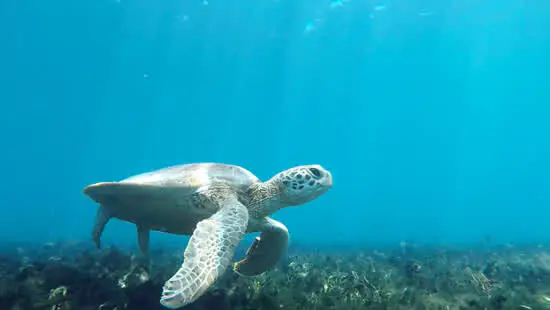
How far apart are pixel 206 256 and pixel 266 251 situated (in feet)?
8.60

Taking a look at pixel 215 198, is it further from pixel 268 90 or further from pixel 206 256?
pixel 268 90

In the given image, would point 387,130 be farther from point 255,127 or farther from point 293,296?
point 293,296

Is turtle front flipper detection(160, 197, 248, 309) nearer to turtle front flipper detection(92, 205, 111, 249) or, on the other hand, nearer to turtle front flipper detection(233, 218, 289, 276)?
turtle front flipper detection(233, 218, 289, 276)

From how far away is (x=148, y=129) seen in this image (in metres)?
95.1

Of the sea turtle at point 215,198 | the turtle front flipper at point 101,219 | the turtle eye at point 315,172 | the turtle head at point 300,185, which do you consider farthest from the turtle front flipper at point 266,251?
the turtle front flipper at point 101,219

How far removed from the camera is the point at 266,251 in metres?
6.49

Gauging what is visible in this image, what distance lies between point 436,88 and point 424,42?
33.9 meters

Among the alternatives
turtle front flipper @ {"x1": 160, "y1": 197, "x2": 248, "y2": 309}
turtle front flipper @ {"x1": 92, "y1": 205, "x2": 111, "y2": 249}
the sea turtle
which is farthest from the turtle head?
turtle front flipper @ {"x1": 92, "y1": 205, "x2": 111, "y2": 249}

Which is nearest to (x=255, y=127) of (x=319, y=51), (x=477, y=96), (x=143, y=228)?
(x=319, y=51)

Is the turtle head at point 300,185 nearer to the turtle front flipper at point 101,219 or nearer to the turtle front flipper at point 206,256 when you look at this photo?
the turtle front flipper at point 206,256

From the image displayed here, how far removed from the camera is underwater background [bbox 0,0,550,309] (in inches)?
1885

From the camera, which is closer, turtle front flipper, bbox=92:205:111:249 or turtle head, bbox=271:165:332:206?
turtle head, bbox=271:165:332:206

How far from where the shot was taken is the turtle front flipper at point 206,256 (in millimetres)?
3355

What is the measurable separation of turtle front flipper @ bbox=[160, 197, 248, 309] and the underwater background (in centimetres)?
1572
